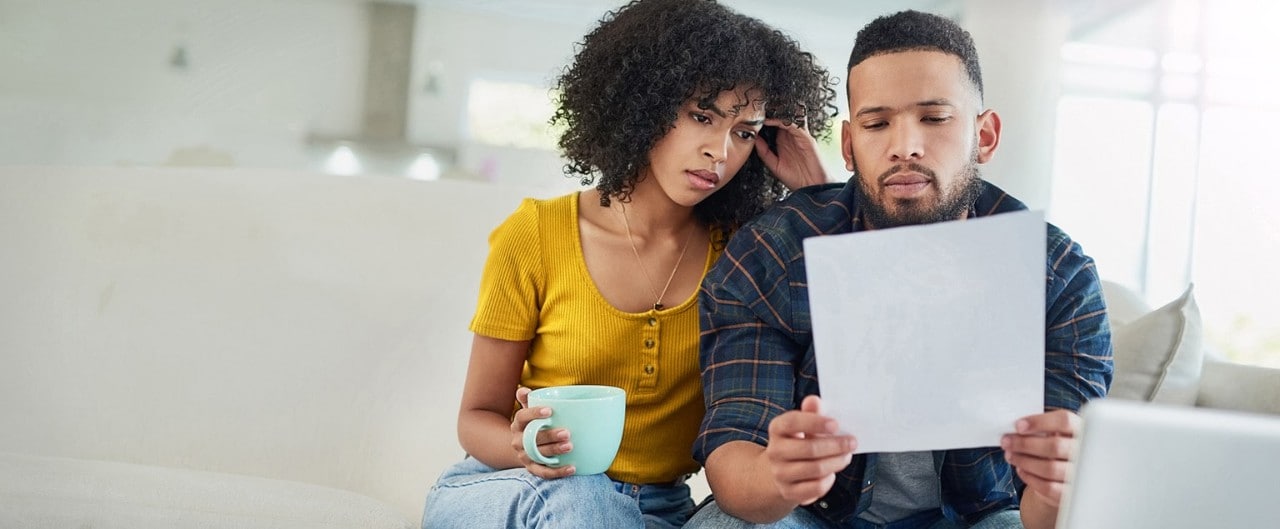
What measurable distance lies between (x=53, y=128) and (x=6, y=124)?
0.28 feet

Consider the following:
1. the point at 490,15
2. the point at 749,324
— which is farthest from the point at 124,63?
the point at 749,324

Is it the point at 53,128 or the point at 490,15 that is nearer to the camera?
the point at 53,128

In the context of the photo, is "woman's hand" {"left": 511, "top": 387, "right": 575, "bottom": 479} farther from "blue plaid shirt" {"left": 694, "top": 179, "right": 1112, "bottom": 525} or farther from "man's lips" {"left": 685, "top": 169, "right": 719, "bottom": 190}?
"man's lips" {"left": 685, "top": 169, "right": 719, "bottom": 190}

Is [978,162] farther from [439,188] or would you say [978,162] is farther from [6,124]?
[6,124]

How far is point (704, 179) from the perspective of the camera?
4.53 ft

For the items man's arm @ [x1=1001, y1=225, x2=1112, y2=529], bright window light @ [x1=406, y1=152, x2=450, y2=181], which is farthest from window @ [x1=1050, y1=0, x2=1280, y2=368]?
man's arm @ [x1=1001, y1=225, x2=1112, y2=529]

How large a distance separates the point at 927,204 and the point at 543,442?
1.66ft

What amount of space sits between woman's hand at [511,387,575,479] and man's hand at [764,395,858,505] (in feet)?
0.76

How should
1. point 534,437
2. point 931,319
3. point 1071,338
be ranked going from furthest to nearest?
1. point 1071,338
2. point 534,437
3. point 931,319

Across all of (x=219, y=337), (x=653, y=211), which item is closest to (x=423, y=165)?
(x=219, y=337)

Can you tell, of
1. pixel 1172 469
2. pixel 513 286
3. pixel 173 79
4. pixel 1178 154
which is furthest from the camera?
pixel 1178 154

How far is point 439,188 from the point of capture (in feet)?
6.25

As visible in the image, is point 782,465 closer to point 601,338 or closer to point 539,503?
point 539,503

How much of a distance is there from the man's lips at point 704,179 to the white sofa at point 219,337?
1.95 feet
